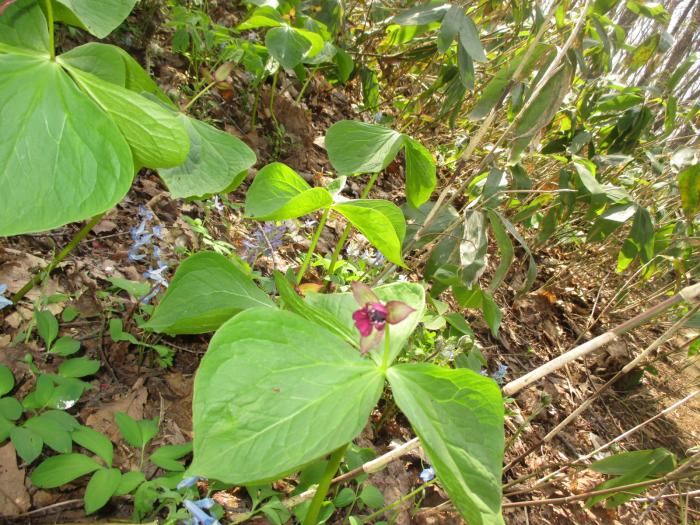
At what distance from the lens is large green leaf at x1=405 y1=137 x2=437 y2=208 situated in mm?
1235

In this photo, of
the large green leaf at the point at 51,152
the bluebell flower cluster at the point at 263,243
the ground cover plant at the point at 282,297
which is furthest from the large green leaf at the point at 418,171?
the large green leaf at the point at 51,152

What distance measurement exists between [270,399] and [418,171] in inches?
33.9

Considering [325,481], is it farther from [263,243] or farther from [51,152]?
[263,243]

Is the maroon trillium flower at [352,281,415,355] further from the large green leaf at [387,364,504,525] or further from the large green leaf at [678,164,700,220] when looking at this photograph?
the large green leaf at [678,164,700,220]

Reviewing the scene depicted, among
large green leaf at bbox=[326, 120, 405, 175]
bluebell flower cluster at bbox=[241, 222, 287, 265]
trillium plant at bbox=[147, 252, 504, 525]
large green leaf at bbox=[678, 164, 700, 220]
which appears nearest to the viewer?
trillium plant at bbox=[147, 252, 504, 525]

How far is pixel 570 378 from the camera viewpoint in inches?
115

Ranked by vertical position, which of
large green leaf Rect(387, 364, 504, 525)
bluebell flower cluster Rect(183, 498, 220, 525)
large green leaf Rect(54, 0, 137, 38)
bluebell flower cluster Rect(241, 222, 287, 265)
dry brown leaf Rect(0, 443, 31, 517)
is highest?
large green leaf Rect(54, 0, 137, 38)

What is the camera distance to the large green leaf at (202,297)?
868mm

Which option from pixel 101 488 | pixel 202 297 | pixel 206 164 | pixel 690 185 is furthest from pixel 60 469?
pixel 690 185

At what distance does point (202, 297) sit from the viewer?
2.91 feet

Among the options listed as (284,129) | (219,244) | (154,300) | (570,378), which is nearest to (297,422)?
(154,300)

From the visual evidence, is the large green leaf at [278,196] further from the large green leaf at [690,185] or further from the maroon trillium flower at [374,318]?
the large green leaf at [690,185]

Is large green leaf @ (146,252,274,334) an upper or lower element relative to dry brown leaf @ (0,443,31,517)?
upper

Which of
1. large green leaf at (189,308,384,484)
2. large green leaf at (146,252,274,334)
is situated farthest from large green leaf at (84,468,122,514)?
large green leaf at (189,308,384,484)
